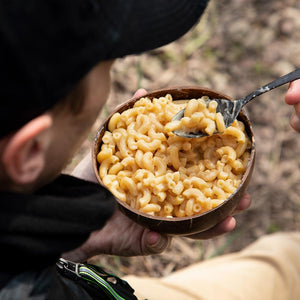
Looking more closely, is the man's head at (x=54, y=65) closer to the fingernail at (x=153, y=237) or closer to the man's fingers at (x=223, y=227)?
the fingernail at (x=153, y=237)

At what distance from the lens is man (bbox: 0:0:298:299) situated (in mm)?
655

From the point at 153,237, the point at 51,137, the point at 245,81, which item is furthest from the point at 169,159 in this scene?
the point at 245,81

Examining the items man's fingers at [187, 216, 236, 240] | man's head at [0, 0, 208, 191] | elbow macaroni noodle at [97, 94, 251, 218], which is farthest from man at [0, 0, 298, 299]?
man's fingers at [187, 216, 236, 240]

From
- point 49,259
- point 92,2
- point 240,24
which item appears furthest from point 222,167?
point 240,24

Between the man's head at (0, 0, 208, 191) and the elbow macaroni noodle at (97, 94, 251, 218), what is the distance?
50cm

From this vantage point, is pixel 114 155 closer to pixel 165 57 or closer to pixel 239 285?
pixel 239 285

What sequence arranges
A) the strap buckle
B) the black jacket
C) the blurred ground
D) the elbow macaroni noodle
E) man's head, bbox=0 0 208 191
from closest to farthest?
man's head, bbox=0 0 208 191, the black jacket, the strap buckle, the elbow macaroni noodle, the blurred ground

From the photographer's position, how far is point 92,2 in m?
0.69

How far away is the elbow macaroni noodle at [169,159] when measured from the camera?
1.32 m

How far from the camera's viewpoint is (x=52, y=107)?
2.44 ft

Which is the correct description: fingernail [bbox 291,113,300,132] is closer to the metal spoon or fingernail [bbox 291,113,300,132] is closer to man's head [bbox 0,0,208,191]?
the metal spoon

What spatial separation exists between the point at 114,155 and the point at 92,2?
799 millimetres

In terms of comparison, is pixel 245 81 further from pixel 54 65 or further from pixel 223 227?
pixel 54 65

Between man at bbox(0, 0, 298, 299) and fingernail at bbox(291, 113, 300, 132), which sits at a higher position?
man at bbox(0, 0, 298, 299)
